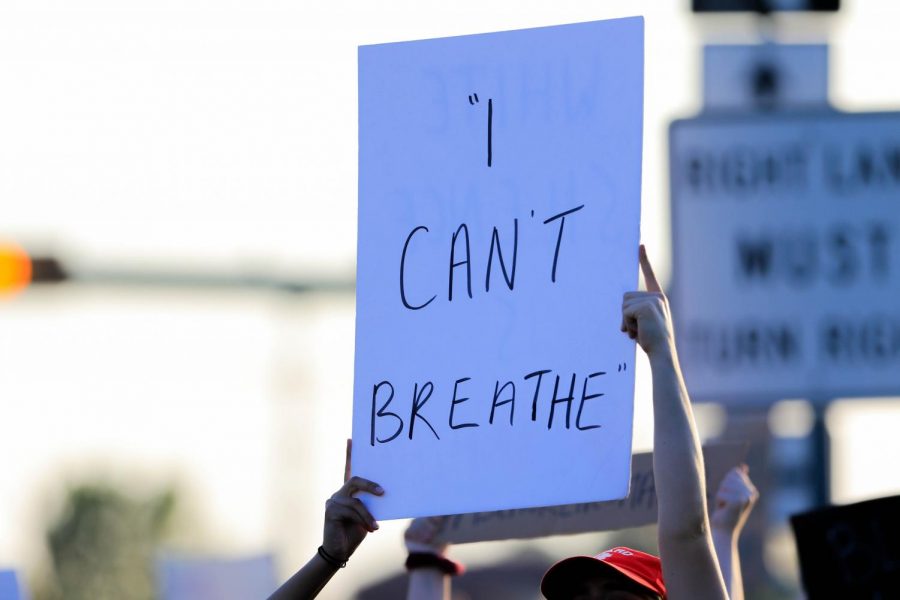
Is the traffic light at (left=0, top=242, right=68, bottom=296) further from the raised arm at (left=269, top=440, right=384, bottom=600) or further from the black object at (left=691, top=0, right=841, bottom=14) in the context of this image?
the raised arm at (left=269, top=440, right=384, bottom=600)

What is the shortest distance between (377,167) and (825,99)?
115 inches

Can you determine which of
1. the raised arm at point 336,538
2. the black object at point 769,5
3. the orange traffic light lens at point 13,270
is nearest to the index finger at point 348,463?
the raised arm at point 336,538

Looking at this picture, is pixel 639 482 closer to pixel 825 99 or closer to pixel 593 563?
pixel 593 563

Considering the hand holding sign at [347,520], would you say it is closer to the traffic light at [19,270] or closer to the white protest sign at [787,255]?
the white protest sign at [787,255]

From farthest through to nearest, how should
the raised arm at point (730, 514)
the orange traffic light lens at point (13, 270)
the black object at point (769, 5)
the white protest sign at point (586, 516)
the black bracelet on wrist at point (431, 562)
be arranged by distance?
the orange traffic light lens at point (13, 270) < the black object at point (769, 5) < the white protest sign at point (586, 516) < the black bracelet on wrist at point (431, 562) < the raised arm at point (730, 514)

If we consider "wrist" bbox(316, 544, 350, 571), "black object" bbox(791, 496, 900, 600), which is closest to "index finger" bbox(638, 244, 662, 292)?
"wrist" bbox(316, 544, 350, 571)

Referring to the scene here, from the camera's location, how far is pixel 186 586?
23.1 ft

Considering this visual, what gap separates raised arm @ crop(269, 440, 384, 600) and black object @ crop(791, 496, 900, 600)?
1.19m

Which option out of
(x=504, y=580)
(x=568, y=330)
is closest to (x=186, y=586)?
(x=568, y=330)

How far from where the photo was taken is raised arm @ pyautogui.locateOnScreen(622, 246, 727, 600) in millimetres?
3344

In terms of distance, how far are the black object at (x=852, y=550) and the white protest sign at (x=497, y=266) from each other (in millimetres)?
1030

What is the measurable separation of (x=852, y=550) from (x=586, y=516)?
2.59ft

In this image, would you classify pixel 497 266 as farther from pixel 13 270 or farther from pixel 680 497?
pixel 13 270

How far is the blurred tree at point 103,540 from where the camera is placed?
72188 millimetres
